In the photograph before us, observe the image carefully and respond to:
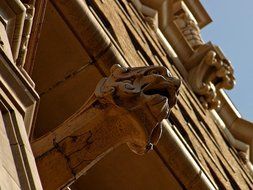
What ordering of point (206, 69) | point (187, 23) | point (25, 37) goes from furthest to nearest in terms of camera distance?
point (187, 23) < point (206, 69) < point (25, 37)

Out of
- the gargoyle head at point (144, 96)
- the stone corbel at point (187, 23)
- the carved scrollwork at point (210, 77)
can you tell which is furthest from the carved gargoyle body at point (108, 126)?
the stone corbel at point (187, 23)

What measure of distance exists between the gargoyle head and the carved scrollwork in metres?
7.62

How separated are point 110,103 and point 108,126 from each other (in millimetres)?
130

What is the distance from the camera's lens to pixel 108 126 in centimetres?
619

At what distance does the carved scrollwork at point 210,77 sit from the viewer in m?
13.9

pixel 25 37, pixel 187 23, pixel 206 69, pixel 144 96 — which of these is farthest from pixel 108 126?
pixel 187 23

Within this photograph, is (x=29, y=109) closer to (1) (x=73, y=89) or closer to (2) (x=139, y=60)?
(1) (x=73, y=89)

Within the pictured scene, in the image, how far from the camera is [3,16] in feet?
19.9

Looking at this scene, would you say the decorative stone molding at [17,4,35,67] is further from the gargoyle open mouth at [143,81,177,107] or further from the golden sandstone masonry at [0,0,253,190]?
the gargoyle open mouth at [143,81,177,107]

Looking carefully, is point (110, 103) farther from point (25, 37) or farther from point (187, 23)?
point (187, 23)

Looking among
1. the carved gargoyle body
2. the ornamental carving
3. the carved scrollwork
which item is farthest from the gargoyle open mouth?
the ornamental carving

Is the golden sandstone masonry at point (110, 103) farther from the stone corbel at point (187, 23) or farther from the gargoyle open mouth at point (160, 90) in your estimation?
the stone corbel at point (187, 23)

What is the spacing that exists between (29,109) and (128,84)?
1.93 ft

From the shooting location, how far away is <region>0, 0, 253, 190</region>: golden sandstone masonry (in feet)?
19.1
